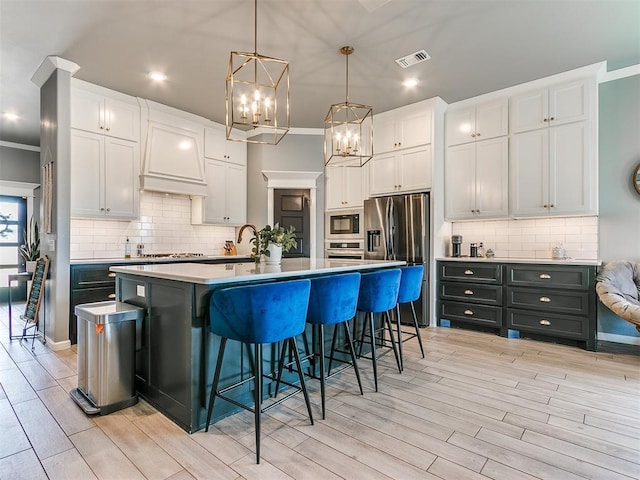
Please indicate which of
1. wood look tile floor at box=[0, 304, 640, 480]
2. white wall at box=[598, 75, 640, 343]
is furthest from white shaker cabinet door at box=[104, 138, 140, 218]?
white wall at box=[598, 75, 640, 343]

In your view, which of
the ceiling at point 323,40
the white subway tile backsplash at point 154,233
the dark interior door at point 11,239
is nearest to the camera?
the ceiling at point 323,40

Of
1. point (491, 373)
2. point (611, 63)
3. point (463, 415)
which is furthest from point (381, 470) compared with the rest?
point (611, 63)

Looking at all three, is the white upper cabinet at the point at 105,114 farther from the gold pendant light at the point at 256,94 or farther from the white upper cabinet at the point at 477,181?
the white upper cabinet at the point at 477,181

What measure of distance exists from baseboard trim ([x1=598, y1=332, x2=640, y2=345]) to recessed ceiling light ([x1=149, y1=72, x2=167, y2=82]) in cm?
566

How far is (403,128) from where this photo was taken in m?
4.91

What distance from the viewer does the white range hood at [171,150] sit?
4.62 metres

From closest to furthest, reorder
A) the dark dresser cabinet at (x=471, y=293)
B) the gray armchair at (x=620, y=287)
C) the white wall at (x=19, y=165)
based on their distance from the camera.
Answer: the gray armchair at (x=620, y=287) → the dark dresser cabinet at (x=471, y=293) → the white wall at (x=19, y=165)

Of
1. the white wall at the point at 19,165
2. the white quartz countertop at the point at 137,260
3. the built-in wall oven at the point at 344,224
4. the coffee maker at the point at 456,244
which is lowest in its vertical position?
the white quartz countertop at the point at 137,260

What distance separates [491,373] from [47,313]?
14.8 feet

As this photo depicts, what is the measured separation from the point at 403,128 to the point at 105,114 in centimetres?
381

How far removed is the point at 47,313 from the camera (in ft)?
12.5

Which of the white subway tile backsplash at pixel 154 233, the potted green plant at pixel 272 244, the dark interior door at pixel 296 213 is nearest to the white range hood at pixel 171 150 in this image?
the white subway tile backsplash at pixel 154 233

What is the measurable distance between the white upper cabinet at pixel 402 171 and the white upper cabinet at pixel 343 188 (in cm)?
25

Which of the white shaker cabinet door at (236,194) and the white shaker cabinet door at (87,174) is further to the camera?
the white shaker cabinet door at (236,194)
